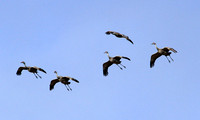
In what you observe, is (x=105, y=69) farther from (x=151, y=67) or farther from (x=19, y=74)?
(x=19, y=74)

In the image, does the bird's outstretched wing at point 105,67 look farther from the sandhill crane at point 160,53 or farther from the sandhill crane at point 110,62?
the sandhill crane at point 160,53

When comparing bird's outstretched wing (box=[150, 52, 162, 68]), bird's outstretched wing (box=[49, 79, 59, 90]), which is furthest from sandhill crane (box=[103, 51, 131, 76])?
bird's outstretched wing (box=[49, 79, 59, 90])

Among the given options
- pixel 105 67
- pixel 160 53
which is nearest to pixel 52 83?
pixel 105 67

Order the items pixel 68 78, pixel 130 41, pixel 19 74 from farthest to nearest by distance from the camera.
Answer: pixel 19 74, pixel 68 78, pixel 130 41

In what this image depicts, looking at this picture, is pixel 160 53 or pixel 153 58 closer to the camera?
pixel 160 53

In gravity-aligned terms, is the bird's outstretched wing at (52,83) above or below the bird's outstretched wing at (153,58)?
below

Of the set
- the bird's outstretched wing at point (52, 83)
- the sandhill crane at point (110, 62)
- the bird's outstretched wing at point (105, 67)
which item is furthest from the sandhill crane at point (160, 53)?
the bird's outstretched wing at point (52, 83)

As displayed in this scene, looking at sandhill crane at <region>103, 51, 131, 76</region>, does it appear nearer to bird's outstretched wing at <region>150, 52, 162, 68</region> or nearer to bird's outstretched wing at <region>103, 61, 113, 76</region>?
bird's outstretched wing at <region>103, 61, 113, 76</region>

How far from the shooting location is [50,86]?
87438 mm

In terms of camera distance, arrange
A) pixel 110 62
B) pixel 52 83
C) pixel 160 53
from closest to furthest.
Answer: pixel 160 53, pixel 110 62, pixel 52 83

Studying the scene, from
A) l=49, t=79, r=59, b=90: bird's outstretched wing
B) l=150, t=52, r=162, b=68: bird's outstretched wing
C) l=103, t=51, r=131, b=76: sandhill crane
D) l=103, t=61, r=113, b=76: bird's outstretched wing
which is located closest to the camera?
l=103, t=51, r=131, b=76: sandhill crane

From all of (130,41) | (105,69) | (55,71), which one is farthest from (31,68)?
(130,41)

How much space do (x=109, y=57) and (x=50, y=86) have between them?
1103 centimetres

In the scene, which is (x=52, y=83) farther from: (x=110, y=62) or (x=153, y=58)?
(x=153, y=58)
